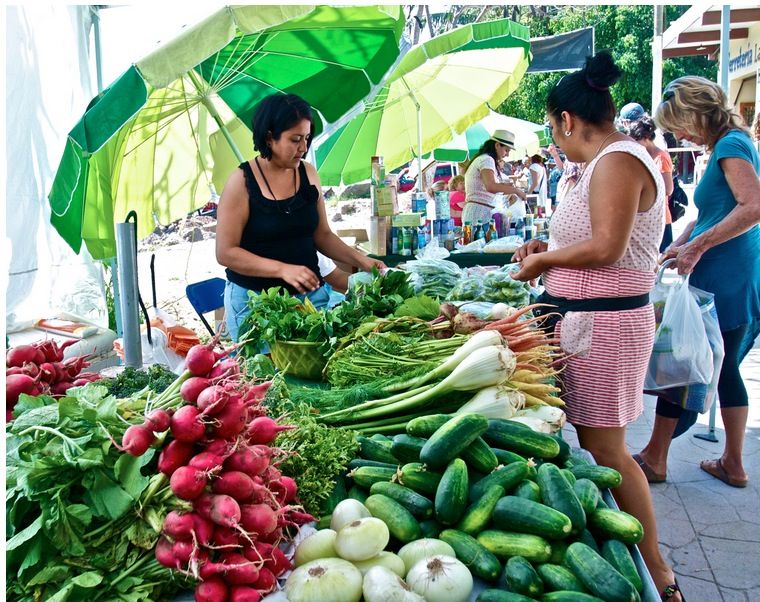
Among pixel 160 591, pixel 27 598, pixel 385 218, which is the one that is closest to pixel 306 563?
pixel 160 591

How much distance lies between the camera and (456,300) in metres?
3.54

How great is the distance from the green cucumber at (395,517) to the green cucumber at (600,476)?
1.82 feet

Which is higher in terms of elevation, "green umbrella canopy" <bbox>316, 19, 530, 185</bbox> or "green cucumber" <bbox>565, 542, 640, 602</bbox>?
"green umbrella canopy" <bbox>316, 19, 530, 185</bbox>

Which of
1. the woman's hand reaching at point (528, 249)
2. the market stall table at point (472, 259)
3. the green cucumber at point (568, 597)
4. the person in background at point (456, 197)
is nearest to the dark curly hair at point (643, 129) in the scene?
the market stall table at point (472, 259)

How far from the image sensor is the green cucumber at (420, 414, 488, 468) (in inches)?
71.2

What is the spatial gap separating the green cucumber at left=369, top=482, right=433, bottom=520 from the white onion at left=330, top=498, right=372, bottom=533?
0.09m

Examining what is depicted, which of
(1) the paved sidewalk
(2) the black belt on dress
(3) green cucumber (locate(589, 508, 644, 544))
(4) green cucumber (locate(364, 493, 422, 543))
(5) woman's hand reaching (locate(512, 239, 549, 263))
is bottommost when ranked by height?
(1) the paved sidewalk

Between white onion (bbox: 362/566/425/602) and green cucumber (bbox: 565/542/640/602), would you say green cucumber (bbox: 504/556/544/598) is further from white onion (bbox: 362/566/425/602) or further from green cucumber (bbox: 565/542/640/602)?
white onion (bbox: 362/566/425/602)

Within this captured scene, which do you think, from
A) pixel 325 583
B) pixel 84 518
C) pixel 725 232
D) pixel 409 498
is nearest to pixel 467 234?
pixel 725 232

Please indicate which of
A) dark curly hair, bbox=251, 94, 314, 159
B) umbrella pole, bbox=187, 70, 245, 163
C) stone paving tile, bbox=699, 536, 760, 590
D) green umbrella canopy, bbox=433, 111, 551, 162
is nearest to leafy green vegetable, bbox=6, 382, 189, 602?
dark curly hair, bbox=251, 94, 314, 159

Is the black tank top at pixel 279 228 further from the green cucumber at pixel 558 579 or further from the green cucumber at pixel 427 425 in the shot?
the green cucumber at pixel 558 579

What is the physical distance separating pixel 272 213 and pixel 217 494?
91.2 inches

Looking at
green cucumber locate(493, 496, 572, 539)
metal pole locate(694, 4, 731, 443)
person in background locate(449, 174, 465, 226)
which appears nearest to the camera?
green cucumber locate(493, 496, 572, 539)

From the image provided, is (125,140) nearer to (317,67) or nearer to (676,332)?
(317,67)
